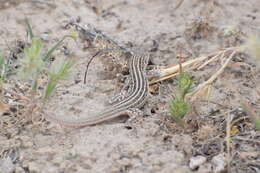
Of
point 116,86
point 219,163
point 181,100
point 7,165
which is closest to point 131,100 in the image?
point 116,86

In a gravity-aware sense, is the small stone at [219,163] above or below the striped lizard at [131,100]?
below

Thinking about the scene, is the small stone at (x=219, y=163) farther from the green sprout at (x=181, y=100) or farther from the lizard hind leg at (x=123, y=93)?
the lizard hind leg at (x=123, y=93)

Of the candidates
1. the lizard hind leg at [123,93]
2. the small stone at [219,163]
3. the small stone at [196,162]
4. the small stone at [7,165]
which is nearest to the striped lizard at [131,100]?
the lizard hind leg at [123,93]

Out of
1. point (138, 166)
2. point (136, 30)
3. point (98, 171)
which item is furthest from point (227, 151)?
point (136, 30)

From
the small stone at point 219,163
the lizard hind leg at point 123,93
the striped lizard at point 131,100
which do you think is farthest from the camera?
the lizard hind leg at point 123,93

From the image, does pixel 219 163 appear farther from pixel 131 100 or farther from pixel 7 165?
pixel 7 165

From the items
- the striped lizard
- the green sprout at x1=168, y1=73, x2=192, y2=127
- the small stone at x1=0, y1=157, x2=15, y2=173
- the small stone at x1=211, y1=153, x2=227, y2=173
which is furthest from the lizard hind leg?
the small stone at x1=211, y1=153, x2=227, y2=173
